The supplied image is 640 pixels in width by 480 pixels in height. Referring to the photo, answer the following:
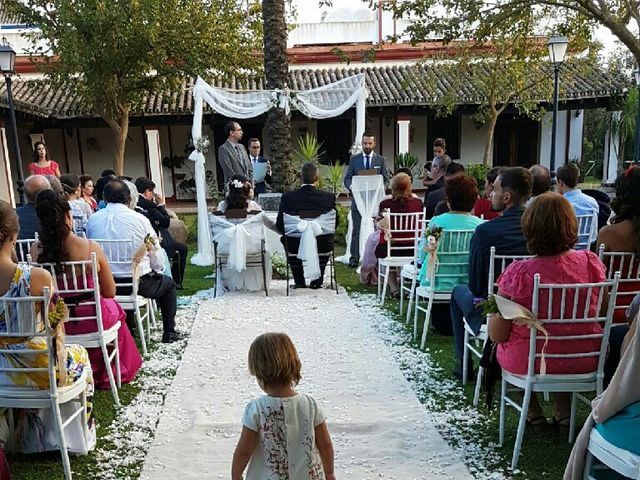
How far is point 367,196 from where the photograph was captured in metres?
7.94

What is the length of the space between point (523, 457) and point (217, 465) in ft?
5.41

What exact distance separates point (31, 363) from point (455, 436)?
2.37 metres

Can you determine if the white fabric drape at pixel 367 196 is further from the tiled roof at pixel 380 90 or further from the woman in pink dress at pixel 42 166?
the tiled roof at pixel 380 90

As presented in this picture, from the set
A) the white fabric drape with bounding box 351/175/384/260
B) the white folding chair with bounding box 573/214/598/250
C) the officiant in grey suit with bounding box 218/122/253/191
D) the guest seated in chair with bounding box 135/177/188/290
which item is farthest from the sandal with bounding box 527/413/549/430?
the officiant in grey suit with bounding box 218/122/253/191

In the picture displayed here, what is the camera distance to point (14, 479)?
9.65 ft

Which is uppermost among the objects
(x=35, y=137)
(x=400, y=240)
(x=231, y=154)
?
(x=35, y=137)

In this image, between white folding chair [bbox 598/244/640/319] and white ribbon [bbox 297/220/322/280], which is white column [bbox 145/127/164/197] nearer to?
white ribbon [bbox 297/220/322/280]

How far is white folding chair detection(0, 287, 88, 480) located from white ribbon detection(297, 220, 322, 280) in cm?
381

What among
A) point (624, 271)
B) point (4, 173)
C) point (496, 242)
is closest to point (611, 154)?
point (624, 271)

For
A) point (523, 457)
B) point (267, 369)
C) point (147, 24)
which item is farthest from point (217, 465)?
point (147, 24)

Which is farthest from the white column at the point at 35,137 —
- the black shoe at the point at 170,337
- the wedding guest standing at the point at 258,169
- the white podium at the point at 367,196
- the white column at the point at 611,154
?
the white column at the point at 611,154

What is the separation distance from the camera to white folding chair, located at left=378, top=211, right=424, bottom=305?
20.0 ft

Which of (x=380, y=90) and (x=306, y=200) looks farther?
(x=380, y=90)

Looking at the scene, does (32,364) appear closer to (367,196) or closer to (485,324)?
(485,324)
